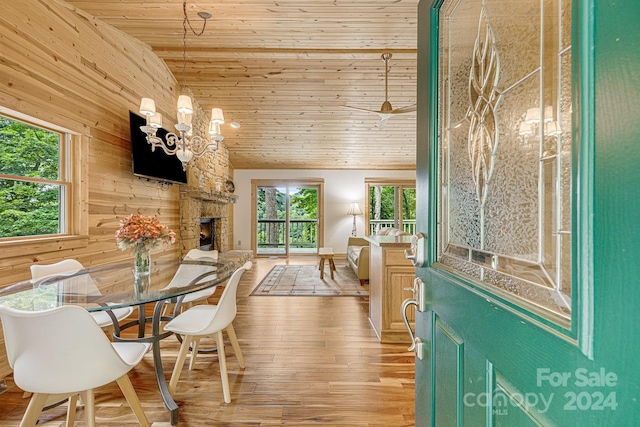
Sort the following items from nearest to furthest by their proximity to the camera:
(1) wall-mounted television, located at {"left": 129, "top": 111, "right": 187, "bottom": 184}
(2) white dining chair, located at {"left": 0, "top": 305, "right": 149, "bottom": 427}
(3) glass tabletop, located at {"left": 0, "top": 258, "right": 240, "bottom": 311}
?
1. (2) white dining chair, located at {"left": 0, "top": 305, "right": 149, "bottom": 427}
2. (3) glass tabletop, located at {"left": 0, "top": 258, "right": 240, "bottom": 311}
3. (1) wall-mounted television, located at {"left": 129, "top": 111, "right": 187, "bottom": 184}

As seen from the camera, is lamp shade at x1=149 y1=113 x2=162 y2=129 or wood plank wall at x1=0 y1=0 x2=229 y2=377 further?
lamp shade at x1=149 y1=113 x2=162 y2=129

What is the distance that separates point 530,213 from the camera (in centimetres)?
56

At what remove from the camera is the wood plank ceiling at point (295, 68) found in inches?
114

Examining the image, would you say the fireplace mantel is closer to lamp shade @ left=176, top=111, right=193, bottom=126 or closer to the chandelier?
the chandelier

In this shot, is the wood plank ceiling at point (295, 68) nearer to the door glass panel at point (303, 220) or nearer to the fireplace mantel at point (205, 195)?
the door glass panel at point (303, 220)

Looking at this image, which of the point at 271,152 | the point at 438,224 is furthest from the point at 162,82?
the point at 438,224

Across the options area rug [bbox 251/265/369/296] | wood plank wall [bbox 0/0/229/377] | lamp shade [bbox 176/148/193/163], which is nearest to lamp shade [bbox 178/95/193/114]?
lamp shade [bbox 176/148/193/163]

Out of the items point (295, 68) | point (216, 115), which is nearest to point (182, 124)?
point (216, 115)

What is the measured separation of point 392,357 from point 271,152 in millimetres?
5357

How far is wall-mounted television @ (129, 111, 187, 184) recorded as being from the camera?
11.0 ft

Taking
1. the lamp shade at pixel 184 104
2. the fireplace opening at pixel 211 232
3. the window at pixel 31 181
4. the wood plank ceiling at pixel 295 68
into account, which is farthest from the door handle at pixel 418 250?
the fireplace opening at pixel 211 232

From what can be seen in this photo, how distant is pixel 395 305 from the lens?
2.70 m

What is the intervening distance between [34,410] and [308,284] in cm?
361

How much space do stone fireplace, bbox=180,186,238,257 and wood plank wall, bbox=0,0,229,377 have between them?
482 mm
